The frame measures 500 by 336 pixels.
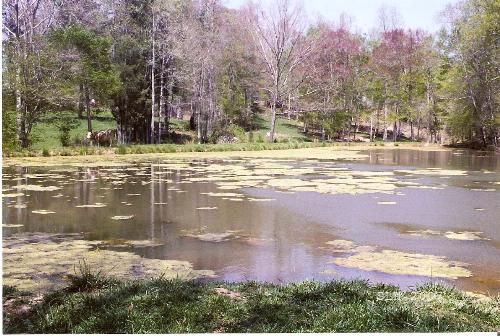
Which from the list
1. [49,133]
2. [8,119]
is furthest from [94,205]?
[49,133]

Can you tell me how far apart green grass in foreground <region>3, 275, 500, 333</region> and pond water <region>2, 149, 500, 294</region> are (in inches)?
16.9

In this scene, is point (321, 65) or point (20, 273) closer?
point (20, 273)

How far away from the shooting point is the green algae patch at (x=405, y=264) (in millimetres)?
3869

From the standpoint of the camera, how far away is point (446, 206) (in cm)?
681

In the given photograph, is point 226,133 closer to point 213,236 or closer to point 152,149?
point 152,149

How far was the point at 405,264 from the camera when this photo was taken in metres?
4.08

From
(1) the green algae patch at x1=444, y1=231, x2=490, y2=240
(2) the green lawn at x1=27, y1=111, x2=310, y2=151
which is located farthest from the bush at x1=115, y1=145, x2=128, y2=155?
(1) the green algae patch at x1=444, y1=231, x2=490, y2=240

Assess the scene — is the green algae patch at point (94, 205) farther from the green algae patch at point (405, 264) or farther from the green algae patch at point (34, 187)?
the green algae patch at point (405, 264)

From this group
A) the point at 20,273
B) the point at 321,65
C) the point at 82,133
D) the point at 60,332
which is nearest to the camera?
the point at 60,332

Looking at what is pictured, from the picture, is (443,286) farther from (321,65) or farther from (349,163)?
(321,65)

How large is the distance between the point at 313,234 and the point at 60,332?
277 cm

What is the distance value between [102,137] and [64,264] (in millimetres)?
11178

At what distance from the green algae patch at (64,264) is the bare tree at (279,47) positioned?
10.2m

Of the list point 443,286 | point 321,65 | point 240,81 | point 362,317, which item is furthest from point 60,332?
point 240,81
